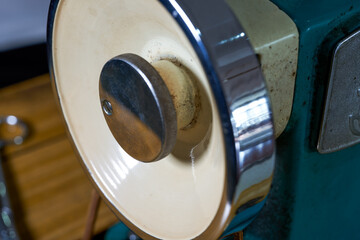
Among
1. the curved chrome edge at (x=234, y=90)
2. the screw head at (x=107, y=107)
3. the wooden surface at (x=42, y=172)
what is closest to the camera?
the curved chrome edge at (x=234, y=90)

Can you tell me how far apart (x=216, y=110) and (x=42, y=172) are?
1.45 meters

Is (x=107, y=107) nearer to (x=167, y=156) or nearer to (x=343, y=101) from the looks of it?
(x=167, y=156)

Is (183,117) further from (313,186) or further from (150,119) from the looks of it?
(313,186)

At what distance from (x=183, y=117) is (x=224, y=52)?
0.15 meters

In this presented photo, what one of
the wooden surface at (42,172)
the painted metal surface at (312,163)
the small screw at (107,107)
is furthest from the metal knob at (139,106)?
the wooden surface at (42,172)

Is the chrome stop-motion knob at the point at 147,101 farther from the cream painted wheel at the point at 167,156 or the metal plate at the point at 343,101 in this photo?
the metal plate at the point at 343,101

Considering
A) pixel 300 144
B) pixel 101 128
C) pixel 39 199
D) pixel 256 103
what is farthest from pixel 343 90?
pixel 39 199

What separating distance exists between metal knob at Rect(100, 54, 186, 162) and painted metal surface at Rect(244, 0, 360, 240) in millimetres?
215

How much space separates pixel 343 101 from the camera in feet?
2.41

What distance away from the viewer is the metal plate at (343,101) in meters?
0.70

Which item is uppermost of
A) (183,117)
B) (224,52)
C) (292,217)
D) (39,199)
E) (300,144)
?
(224,52)

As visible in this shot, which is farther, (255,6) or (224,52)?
(255,6)

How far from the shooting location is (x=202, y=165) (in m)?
0.68

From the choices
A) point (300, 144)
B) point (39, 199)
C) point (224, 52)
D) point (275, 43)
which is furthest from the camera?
point (39, 199)
